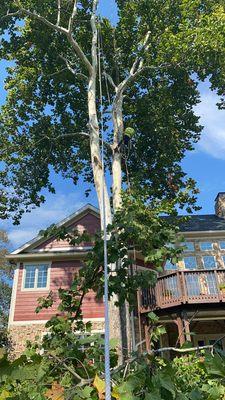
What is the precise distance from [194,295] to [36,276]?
6.74m

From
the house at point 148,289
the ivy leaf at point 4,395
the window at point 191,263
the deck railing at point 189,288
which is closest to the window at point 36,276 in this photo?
the house at point 148,289

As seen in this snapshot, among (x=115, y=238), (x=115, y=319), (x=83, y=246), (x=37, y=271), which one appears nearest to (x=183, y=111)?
(x=83, y=246)

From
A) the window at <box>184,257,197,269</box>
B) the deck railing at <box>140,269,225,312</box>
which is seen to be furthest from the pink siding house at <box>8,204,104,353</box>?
the window at <box>184,257,197,269</box>

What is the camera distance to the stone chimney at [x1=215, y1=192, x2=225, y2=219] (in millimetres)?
21441

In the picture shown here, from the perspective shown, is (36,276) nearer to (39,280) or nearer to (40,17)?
(39,280)

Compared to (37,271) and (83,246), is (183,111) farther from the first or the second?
(37,271)

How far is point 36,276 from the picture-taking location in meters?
15.7

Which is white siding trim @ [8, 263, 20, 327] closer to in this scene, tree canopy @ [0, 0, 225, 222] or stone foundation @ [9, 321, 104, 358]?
stone foundation @ [9, 321, 104, 358]

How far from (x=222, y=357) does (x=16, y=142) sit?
54.3 ft

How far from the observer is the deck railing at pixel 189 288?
43.2 feet

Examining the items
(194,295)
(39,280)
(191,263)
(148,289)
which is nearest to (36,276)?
(39,280)

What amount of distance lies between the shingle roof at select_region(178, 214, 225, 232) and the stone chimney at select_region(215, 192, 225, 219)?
1.13ft

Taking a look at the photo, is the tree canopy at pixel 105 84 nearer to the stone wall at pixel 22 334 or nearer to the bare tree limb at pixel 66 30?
the bare tree limb at pixel 66 30

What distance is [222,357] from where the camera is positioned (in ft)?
4.42
